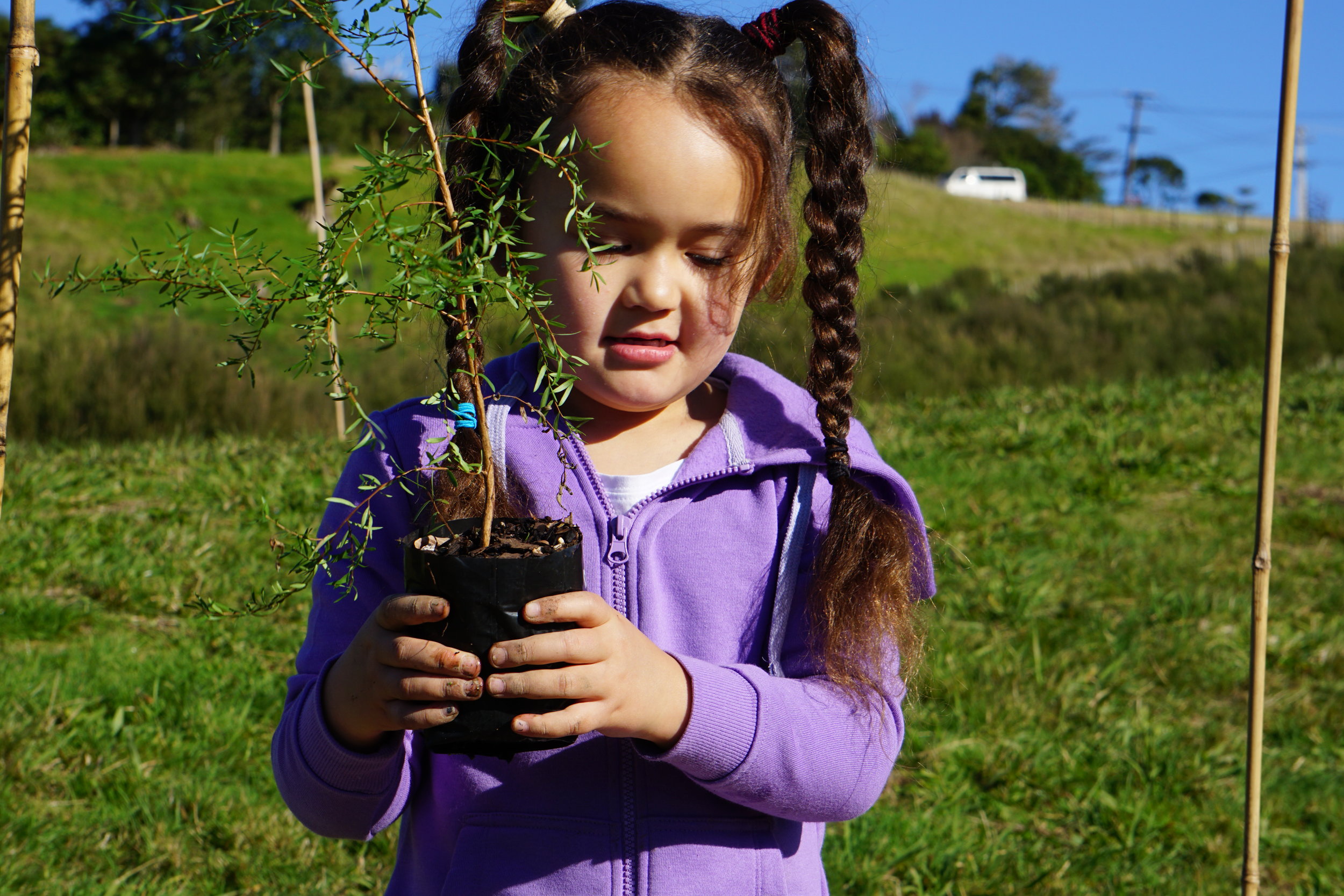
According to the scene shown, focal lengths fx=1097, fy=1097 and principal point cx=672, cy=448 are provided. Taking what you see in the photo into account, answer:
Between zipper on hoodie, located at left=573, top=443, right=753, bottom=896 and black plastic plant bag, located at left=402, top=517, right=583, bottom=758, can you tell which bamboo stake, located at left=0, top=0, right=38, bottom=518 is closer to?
black plastic plant bag, located at left=402, top=517, right=583, bottom=758

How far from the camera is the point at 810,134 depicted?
1609 mm

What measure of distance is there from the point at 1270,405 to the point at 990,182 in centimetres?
5394

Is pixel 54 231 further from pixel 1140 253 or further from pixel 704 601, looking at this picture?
pixel 1140 253

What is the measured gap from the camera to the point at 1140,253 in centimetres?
2852

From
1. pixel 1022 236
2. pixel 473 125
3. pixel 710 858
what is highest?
pixel 1022 236

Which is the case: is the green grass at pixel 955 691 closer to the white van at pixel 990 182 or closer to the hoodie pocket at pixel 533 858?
the hoodie pocket at pixel 533 858

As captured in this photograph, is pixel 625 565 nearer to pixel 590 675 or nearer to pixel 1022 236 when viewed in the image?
pixel 590 675

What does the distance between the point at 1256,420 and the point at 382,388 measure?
7.25 m

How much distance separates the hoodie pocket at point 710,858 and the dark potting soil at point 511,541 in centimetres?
50

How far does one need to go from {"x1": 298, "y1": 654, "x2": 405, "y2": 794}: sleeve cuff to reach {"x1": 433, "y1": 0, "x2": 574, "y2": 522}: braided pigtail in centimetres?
26

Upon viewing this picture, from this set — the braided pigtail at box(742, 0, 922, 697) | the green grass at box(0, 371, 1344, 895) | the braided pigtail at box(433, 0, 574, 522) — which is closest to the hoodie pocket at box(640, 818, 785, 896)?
the braided pigtail at box(742, 0, 922, 697)

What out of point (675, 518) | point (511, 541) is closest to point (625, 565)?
point (675, 518)

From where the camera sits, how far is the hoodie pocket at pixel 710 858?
1.45 m

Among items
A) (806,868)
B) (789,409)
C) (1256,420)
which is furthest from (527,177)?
(1256,420)
